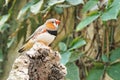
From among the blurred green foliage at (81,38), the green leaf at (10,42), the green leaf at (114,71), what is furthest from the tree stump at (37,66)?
the green leaf at (10,42)

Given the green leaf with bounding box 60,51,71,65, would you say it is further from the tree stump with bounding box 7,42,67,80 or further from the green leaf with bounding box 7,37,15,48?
the green leaf with bounding box 7,37,15,48

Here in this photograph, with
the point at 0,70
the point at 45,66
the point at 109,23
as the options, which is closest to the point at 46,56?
the point at 45,66

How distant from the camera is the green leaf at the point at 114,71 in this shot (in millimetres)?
1490

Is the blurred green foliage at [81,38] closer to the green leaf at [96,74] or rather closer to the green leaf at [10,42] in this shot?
the green leaf at [96,74]

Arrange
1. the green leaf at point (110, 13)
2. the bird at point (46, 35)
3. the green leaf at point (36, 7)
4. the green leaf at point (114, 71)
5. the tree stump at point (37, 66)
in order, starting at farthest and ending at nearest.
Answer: the green leaf at point (36, 7) < the green leaf at point (114, 71) < the green leaf at point (110, 13) < the bird at point (46, 35) < the tree stump at point (37, 66)

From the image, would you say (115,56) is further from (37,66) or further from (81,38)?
(37,66)

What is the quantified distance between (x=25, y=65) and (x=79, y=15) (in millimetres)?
1275

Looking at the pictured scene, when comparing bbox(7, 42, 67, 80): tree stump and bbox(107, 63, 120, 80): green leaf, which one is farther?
bbox(107, 63, 120, 80): green leaf

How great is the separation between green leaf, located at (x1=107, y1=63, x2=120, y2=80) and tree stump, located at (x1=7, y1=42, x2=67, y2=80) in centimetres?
57

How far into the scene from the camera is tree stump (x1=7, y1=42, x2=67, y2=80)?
0.83 metres

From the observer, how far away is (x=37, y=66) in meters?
0.91

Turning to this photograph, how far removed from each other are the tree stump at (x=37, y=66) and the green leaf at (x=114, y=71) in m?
0.57

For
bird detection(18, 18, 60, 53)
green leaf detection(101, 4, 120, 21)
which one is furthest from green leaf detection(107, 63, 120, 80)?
bird detection(18, 18, 60, 53)

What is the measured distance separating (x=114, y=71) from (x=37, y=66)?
673 mm
